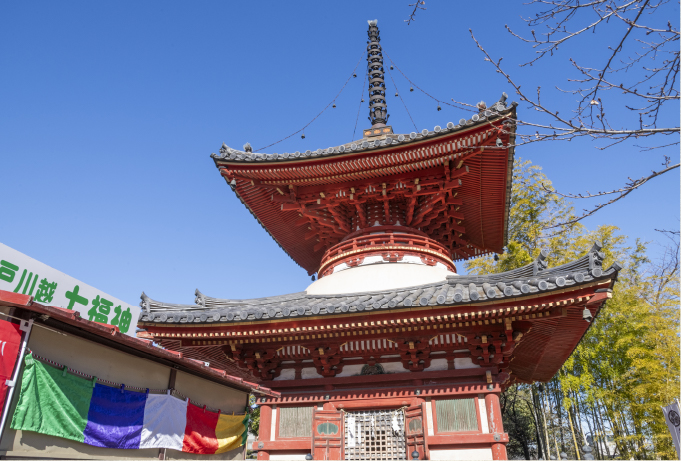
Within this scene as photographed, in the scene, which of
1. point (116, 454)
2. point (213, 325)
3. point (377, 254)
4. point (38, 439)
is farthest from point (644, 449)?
point (38, 439)

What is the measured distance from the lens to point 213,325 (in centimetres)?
722

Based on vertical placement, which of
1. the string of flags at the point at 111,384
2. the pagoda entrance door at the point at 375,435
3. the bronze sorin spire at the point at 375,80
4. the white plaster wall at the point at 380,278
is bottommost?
the pagoda entrance door at the point at 375,435

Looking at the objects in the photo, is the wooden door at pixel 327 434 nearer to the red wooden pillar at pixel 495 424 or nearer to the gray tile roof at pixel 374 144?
the red wooden pillar at pixel 495 424

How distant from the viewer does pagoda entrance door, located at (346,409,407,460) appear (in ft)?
23.2

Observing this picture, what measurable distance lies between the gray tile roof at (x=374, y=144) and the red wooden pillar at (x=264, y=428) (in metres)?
4.67

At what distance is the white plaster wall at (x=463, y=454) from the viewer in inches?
260

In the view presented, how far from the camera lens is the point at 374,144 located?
833 centimetres

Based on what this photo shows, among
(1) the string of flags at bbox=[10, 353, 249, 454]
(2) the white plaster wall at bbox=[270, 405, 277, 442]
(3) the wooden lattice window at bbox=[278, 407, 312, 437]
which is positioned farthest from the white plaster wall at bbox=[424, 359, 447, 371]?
(1) the string of flags at bbox=[10, 353, 249, 454]

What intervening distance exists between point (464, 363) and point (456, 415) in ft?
2.71

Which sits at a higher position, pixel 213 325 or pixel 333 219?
pixel 333 219

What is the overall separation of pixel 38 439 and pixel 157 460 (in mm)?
2152

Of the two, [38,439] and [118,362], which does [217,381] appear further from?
[38,439]

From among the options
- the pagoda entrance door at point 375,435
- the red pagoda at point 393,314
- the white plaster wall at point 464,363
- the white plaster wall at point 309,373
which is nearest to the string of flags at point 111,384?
the red pagoda at point 393,314

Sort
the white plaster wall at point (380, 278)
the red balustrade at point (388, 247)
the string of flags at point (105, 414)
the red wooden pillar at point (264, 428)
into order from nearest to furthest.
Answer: the string of flags at point (105, 414), the red wooden pillar at point (264, 428), the white plaster wall at point (380, 278), the red balustrade at point (388, 247)
